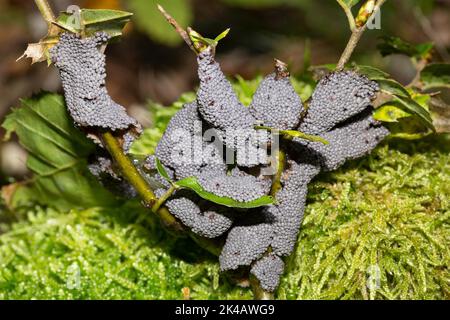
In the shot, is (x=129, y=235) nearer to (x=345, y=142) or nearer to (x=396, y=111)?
(x=345, y=142)

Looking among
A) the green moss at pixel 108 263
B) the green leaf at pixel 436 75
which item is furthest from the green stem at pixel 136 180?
the green leaf at pixel 436 75

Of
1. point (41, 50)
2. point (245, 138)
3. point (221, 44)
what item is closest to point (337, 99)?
point (245, 138)

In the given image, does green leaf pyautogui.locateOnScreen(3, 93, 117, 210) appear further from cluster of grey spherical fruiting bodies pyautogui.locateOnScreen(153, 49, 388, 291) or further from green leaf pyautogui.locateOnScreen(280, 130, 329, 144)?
green leaf pyautogui.locateOnScreen(280, 130, 329, 144)

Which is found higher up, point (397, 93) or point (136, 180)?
point (397, 93)

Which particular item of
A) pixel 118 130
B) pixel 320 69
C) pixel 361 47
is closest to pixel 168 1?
pixel 361 47

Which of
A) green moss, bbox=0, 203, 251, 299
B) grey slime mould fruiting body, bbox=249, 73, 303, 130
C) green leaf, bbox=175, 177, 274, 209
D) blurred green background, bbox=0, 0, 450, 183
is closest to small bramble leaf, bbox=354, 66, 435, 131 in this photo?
grey slime mould fruiting body, bbox=249, 73, 303, 130

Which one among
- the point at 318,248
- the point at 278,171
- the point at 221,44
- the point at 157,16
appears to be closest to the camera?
the point at 278,171

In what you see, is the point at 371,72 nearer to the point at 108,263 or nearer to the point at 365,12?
the point at 365,12

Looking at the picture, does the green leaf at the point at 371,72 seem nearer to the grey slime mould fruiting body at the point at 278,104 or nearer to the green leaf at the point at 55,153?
the grey slime mould fruiting body at the point at 278,104
